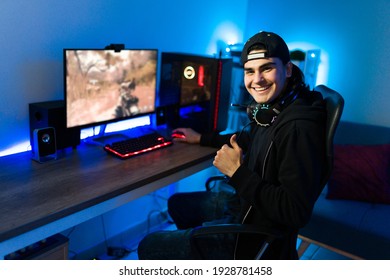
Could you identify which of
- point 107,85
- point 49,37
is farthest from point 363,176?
point 49,37

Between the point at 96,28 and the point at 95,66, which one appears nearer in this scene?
the point at 95,66

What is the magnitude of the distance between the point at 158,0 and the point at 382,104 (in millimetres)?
1693

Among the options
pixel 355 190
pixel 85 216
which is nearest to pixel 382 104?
pixel 355 190

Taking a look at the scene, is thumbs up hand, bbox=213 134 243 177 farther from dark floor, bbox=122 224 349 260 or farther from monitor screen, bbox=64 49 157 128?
dark floor, bbox=122 224 349 260

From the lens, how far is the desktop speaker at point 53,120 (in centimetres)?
177

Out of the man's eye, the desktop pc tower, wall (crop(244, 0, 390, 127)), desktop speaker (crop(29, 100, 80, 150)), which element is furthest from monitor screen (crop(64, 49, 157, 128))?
wall (crop(244, 0, 390, 127))

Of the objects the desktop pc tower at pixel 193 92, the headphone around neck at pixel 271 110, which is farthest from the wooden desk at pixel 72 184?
the headphone around neck at pixel 271 110

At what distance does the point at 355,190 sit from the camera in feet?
7.56

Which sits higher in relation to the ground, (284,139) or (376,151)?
(284,139)

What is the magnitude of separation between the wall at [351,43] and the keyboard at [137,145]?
1.52 m

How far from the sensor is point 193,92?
2.43m

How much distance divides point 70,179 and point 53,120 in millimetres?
377

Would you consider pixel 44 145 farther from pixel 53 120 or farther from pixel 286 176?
pixel 286 176
